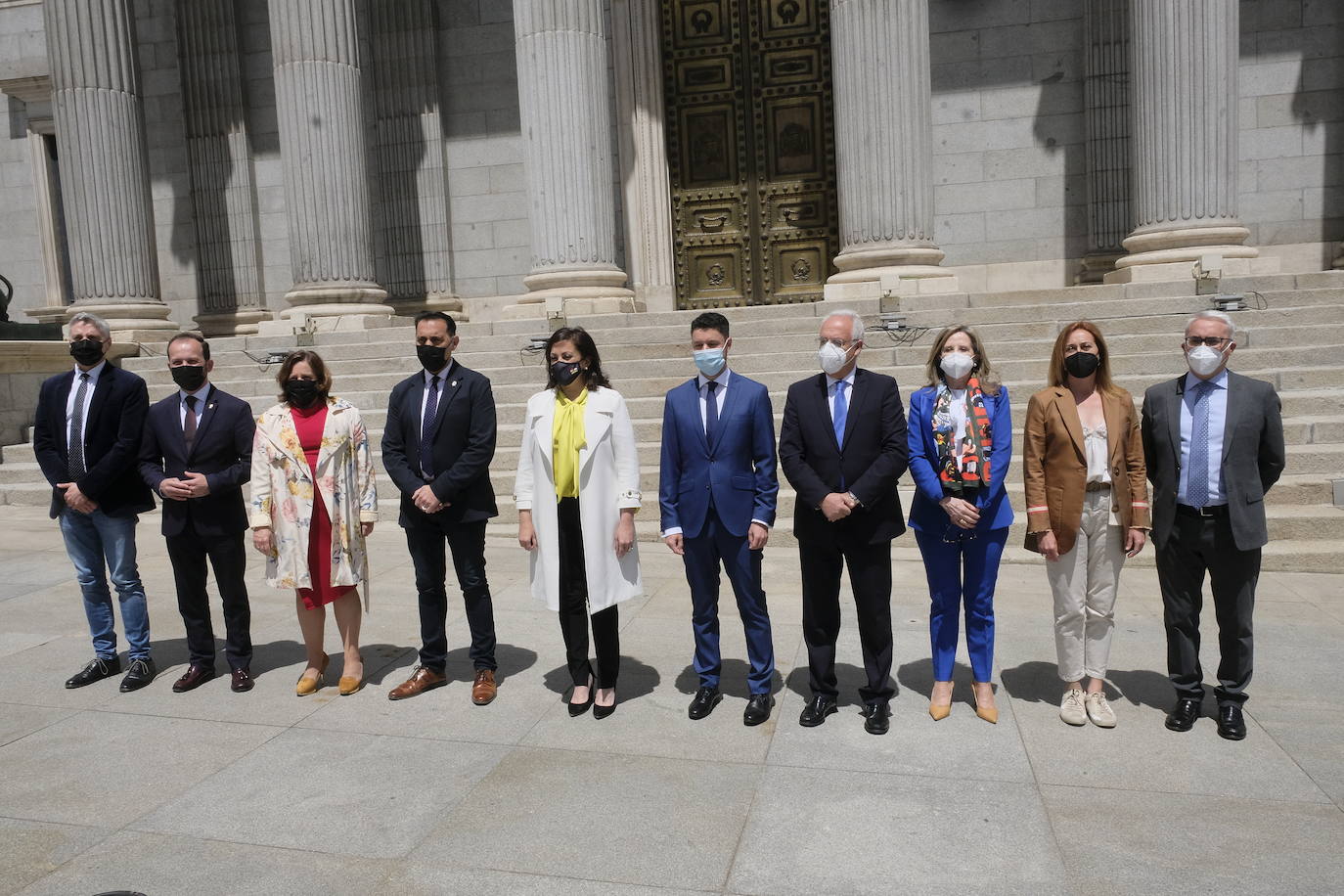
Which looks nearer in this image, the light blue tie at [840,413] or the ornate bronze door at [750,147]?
the light blue tie at [840,413]

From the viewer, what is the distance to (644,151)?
1558cm

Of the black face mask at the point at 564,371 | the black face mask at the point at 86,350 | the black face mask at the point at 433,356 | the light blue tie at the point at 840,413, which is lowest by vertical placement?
the light blue tie at the point at 840,413

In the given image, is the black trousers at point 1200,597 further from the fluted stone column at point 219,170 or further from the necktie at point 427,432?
the fluted stone column at point 219,170

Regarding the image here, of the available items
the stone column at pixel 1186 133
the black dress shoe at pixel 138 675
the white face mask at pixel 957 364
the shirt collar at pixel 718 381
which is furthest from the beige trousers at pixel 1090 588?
the stone column at pixel 1186 133

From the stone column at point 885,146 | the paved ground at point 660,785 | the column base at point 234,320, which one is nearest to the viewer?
the paved ground at point 660,785

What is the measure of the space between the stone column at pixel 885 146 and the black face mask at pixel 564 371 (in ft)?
25.1

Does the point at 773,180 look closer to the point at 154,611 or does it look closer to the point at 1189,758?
the point at 154,611

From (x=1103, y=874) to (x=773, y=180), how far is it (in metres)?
13.6

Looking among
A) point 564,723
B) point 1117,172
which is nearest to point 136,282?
point 564,723

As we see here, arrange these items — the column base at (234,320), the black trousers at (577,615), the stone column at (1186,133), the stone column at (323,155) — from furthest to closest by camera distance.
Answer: the column base at (234,320)
the stone column at (323,155)
the stone column at (1186,133)
the black trousers at (577,615)

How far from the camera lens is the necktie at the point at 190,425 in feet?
17.6

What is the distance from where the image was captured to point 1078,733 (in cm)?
452

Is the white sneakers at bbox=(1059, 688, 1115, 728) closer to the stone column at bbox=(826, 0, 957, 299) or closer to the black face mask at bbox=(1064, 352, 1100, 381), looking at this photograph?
the black face mask at bbox=(1064, 352, 1100, 381)

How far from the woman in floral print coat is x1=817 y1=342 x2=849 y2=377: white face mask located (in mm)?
2397
